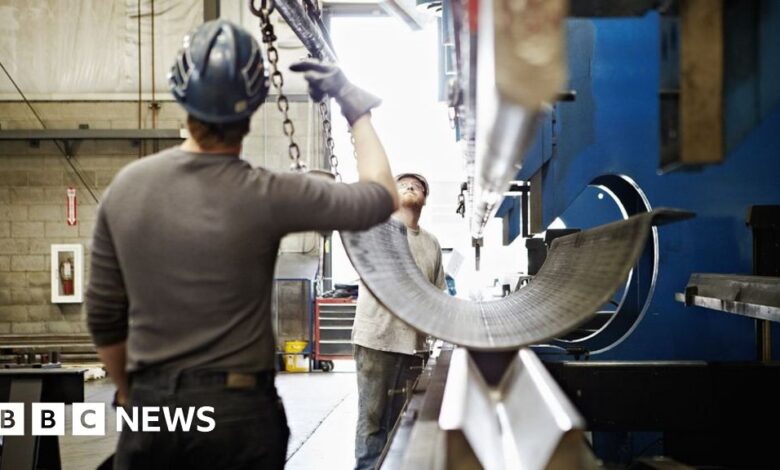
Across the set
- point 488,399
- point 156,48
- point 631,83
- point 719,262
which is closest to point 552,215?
point 631,83

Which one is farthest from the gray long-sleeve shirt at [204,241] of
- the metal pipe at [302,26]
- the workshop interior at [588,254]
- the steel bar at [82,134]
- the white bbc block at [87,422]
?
the steel bar at [82,134]

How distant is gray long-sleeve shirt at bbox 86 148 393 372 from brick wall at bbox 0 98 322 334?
25.7 ft

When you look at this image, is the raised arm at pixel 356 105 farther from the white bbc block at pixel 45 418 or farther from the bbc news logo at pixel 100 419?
the white bbc block at pixel 45 418

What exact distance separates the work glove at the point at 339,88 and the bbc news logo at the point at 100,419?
2.07 feet

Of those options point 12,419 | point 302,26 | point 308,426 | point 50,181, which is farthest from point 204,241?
point 50,181

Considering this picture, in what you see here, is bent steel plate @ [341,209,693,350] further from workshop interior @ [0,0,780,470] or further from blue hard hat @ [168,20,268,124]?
blue hard hat @ [168,20,268,124]

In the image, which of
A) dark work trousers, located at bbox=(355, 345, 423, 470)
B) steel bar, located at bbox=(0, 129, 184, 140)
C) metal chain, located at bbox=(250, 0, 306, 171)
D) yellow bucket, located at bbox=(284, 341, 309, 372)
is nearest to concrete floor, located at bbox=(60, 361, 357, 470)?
yellow bucket, located at bbox=(284, 341, 309, 372)

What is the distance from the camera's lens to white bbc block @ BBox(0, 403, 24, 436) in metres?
3.15

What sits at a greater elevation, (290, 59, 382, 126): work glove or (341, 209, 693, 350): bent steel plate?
(290, 59, 382, 126): work glove

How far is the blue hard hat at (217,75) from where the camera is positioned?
1418 mm

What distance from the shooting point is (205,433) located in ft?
4.56

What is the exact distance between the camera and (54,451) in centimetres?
336

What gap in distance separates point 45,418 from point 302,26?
206 cm

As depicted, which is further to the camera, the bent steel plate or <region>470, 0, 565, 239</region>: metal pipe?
the bent steel plate
